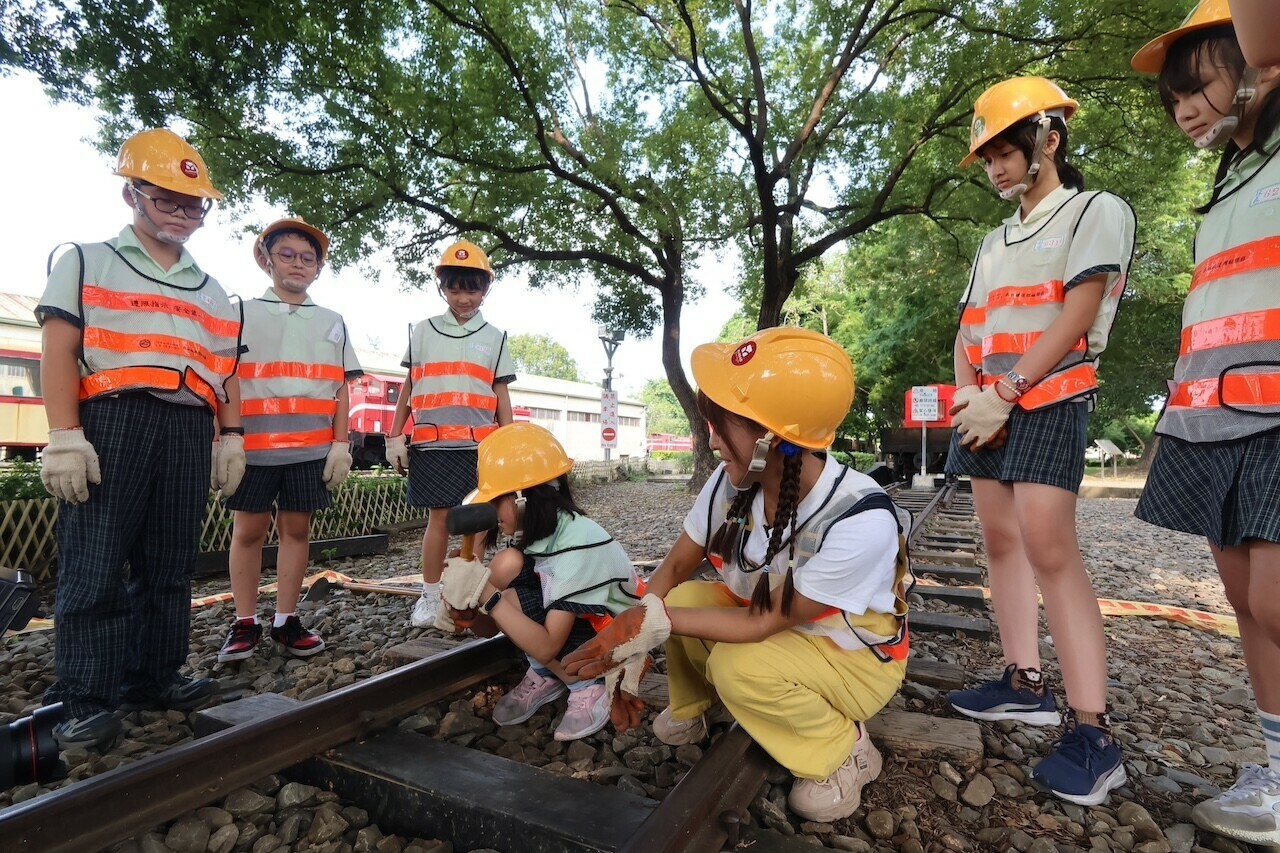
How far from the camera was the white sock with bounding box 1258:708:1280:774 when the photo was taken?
5.48 feet

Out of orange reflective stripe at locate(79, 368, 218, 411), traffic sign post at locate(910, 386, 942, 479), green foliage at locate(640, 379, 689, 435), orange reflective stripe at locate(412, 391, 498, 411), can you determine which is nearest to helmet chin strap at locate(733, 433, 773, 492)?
orange reflective stripe at locate(79, 368, 218, 411)

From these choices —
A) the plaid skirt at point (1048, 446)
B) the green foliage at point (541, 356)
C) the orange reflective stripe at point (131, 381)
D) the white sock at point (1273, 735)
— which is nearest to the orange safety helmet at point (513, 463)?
the orange reflective stripe at point (131, 381)

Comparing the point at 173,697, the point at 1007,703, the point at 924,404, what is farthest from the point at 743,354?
the point at 924,404

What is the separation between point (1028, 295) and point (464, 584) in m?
1.96

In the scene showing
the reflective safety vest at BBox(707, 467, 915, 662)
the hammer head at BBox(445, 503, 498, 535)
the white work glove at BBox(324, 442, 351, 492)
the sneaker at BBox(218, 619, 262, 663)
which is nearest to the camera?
the reflective safety vest at BBox(707, 467, 915, 662)

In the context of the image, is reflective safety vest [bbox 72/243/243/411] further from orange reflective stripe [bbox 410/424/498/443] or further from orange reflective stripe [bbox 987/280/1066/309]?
orange reflective stripe [bbox 987/280/1066/309]

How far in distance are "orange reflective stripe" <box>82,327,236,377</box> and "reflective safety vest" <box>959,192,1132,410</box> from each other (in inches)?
109

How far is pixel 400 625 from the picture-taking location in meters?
3.56

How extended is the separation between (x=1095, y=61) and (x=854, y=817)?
35.3ft

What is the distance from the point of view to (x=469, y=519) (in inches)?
79.4

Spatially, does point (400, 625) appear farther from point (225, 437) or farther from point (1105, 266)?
point (1105, 266)

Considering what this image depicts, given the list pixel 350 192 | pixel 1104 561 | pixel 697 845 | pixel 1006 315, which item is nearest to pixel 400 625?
pixel 697 845

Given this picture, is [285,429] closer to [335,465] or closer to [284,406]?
[284,406]

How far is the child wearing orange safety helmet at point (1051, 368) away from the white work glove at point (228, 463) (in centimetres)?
275
